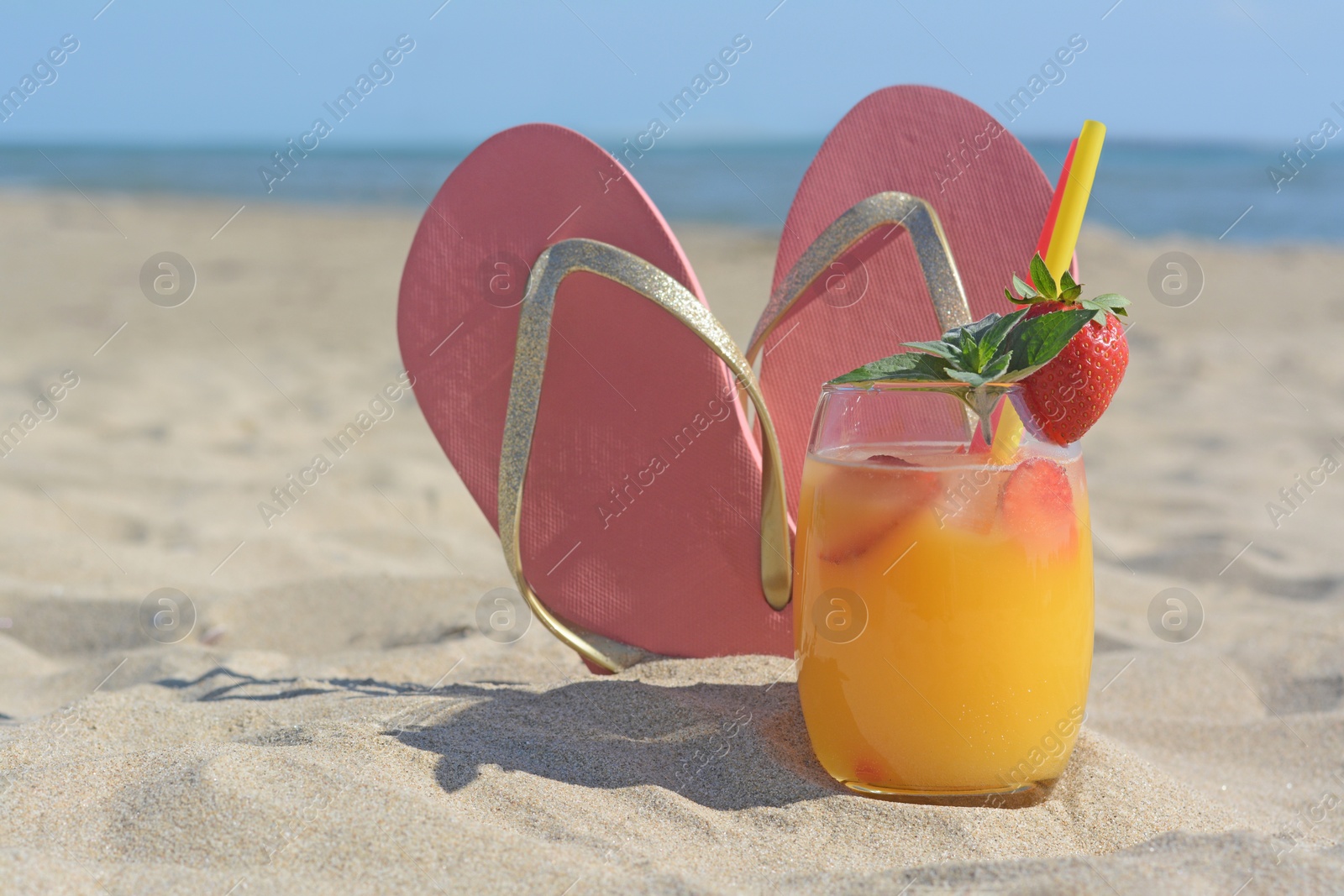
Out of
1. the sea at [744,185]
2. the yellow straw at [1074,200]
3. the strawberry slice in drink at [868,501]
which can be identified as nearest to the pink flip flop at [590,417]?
the strawberry slice in drink at [868,501]

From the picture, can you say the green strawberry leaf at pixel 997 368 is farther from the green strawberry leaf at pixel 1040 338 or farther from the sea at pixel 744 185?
the sea at pixel 744 185

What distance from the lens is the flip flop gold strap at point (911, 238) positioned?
5.00 feet

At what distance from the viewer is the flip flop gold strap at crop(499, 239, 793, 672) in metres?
1.41

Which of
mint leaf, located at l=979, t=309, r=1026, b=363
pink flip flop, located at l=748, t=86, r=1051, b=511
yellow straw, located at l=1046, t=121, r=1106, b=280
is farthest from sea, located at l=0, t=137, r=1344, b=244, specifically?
mint leaf, located at l=979, t=309, r=1026, b=363

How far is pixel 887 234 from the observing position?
1.68 m

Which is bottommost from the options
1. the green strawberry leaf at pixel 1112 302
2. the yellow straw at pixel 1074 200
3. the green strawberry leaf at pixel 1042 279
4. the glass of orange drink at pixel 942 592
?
the glass of orange drink at pixel 942 592

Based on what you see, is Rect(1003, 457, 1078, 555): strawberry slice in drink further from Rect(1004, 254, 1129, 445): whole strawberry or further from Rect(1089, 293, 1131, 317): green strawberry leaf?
Rect(1089, 293, 1131, 317): green strawberry leaf

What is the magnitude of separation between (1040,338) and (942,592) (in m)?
0.31

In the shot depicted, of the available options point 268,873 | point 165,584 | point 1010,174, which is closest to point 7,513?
point 165,584

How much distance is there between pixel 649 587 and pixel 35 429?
3.28 metres

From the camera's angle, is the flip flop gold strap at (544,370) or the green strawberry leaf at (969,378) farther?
the flip flop gold strap at (544,370)

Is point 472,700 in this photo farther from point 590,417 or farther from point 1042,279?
point 1042,279

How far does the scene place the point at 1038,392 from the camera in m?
A: 1.18

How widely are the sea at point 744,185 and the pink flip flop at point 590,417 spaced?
9329 millimetres
